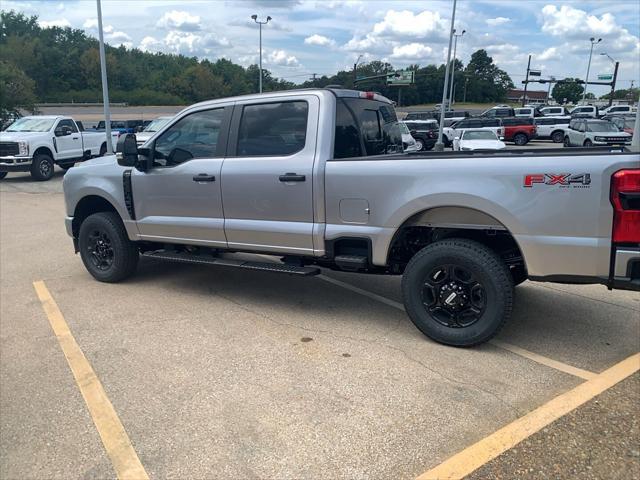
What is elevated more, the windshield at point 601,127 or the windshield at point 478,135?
the windshield at point 601,127

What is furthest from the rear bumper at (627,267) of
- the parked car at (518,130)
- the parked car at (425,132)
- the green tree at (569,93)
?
the green tree at (569,93)

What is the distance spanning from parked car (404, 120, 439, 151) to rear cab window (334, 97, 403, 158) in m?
23.2

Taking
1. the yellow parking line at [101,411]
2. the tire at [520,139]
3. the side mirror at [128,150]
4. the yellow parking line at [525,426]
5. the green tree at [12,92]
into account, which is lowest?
the yellow parking line at [101,411]

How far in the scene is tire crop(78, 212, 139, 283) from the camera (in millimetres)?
5672

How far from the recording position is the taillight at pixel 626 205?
3.20 meters

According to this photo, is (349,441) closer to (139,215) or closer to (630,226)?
(630,226)

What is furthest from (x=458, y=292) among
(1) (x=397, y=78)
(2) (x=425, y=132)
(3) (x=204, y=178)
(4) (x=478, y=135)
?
(2) (x=425, y=132)

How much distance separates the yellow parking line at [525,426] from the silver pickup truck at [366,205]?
2.23 feet

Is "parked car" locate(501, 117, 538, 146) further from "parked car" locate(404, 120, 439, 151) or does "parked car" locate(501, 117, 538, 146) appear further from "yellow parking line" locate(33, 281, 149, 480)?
"yellow parking line" locate(33, 281, 149, 480)

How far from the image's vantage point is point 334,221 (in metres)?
4.30

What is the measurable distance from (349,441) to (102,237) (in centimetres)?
405

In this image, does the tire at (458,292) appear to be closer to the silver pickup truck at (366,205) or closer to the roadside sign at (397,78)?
the silver pickup truck at (366,205)

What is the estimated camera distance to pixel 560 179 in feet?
11.2

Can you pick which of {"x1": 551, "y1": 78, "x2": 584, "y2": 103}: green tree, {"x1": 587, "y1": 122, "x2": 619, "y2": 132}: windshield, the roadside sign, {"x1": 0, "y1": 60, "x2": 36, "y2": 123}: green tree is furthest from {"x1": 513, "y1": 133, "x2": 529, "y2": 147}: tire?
{"x1": 551, "y1": 78, "x2": 584, "y2": 103}: green tree
